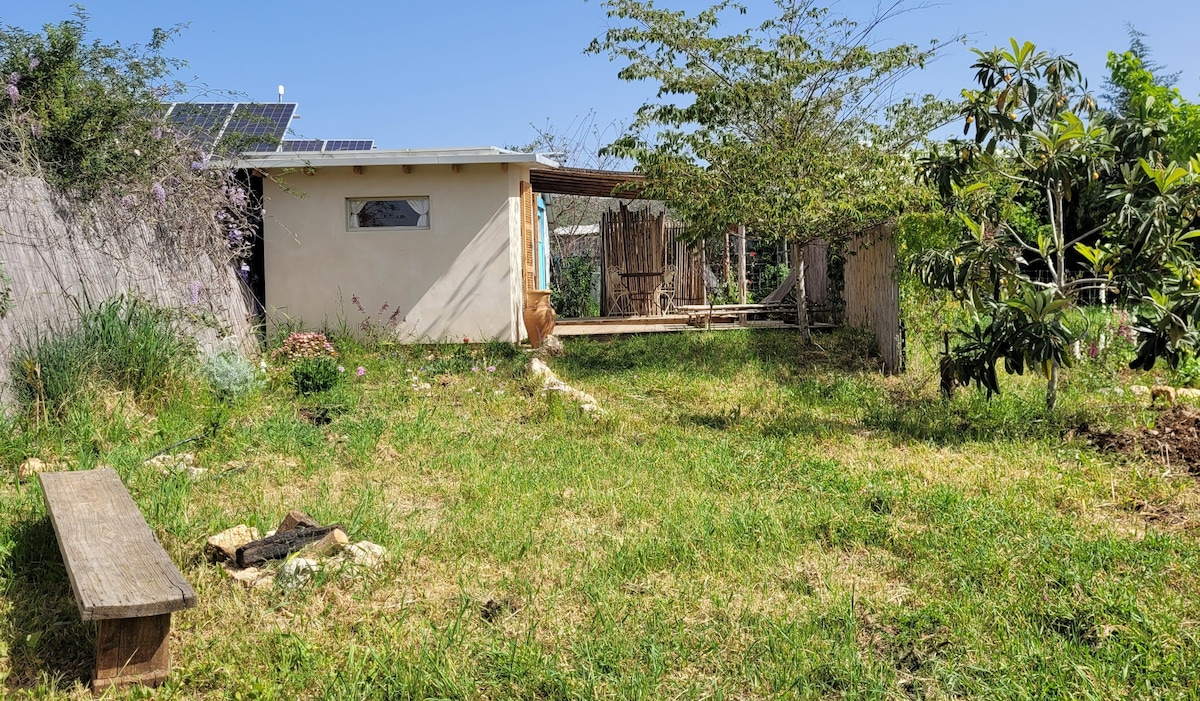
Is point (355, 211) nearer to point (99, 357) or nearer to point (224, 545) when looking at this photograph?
point (99, 357)

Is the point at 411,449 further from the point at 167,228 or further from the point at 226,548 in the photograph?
the point at 167,228

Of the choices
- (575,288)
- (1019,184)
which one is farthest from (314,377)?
(575,288)

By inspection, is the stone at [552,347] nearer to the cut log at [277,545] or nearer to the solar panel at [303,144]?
the solar panel at [303,144]

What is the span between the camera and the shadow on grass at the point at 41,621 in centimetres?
321

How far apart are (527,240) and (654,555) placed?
31.2 feet

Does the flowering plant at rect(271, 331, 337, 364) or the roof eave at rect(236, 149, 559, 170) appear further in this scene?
the roof eave at rect(236, 149, 559, 170)

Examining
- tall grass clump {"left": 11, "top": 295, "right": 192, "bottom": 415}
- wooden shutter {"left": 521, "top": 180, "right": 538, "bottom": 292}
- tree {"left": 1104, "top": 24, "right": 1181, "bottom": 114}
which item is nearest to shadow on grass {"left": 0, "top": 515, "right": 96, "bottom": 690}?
tall grass clump {"left": 11, "top": 295, "right": 192, "bottom": 415}

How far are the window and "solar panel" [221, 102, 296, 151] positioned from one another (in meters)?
1.36

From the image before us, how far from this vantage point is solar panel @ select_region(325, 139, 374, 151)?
1384cm

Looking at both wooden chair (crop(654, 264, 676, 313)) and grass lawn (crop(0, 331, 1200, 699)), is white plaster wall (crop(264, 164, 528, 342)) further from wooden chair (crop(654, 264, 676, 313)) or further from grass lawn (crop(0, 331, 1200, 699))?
wooden chair (crop(654, 264, 676, 313))

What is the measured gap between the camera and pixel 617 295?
1720 cm

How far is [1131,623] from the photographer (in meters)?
3.37

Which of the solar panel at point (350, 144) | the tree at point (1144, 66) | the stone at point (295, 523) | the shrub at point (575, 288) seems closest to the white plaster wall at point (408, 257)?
the solar panel at point (350, 144)

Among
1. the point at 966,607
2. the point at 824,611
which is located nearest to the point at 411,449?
the point at 824,611
